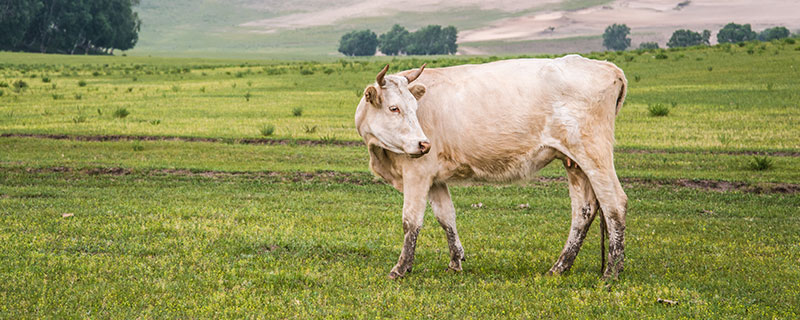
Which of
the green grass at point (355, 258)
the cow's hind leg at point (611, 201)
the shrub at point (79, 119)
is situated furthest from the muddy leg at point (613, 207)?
the shrub at point (79, 119)

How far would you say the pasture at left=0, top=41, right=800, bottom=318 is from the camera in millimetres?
8609

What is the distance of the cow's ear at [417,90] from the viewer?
9.57 m

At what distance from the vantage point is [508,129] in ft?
31.6

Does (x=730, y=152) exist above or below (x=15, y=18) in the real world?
below

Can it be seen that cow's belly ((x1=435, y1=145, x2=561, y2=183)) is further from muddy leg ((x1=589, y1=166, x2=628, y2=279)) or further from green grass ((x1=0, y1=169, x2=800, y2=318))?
green grass ((x1=0, y1=169, x2=800, y2=318))

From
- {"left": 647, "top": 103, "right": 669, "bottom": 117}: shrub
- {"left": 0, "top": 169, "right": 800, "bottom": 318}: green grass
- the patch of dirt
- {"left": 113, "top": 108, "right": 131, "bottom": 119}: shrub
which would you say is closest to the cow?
{"left": 0, "top": 169, "right": 800, "bottom": 318}: green grass

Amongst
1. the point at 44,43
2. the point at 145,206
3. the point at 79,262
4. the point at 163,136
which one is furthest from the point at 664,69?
the point at 44,43

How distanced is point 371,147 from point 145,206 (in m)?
6.53

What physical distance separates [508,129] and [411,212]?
60.4 inches

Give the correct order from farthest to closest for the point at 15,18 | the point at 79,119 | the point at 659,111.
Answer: the point at 15,18, the point at 659,111, the point at 79,119

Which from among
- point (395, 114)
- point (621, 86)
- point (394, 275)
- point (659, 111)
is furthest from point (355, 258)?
point (659, 111)

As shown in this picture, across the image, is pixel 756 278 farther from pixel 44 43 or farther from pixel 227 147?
pixel 44 43

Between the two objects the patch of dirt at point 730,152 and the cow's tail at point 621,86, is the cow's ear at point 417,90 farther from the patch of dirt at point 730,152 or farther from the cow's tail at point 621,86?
the patch of dirt at point 730,152

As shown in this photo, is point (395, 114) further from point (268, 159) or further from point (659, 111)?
point (659, 111)
